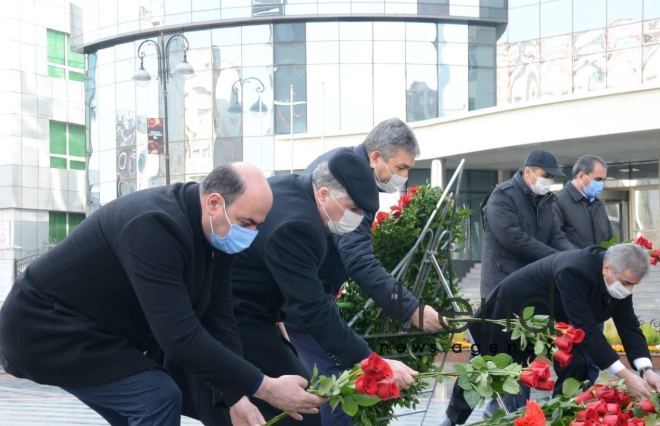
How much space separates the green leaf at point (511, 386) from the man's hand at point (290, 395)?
0.64m

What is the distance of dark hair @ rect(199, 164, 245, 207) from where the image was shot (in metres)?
3.70

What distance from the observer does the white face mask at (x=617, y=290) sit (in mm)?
5680

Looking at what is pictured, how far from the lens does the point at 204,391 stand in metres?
4.32

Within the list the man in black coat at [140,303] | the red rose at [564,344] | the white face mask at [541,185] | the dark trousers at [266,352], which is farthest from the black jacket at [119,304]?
the white face mask at [541,185]

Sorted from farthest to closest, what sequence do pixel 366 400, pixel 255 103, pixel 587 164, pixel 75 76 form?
pixel 75 76
pixel 255 103
pixel 587 164
pixel 366 400

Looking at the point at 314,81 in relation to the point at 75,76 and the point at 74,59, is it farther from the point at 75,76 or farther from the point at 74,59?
the point at 74,59

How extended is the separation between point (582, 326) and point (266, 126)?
3489 centimetres

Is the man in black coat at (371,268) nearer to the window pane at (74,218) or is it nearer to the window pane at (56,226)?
the window pane at (56,226)

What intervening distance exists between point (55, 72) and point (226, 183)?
50.6m

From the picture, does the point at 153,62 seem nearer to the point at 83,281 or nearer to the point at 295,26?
the point at 295,26

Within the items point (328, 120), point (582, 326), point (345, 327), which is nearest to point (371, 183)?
point (345, 327)

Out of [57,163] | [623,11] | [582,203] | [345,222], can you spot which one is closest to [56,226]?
[57,163]

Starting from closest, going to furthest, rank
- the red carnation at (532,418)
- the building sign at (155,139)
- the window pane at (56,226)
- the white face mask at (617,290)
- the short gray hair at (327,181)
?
1. the red carnation at (532,418)
2. the short gray hair at (327,181)
3. the white face mask at (617,290)
4. the building sign at (155,139)
5. the window pane at (56,226)

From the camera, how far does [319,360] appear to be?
5.08 metres
